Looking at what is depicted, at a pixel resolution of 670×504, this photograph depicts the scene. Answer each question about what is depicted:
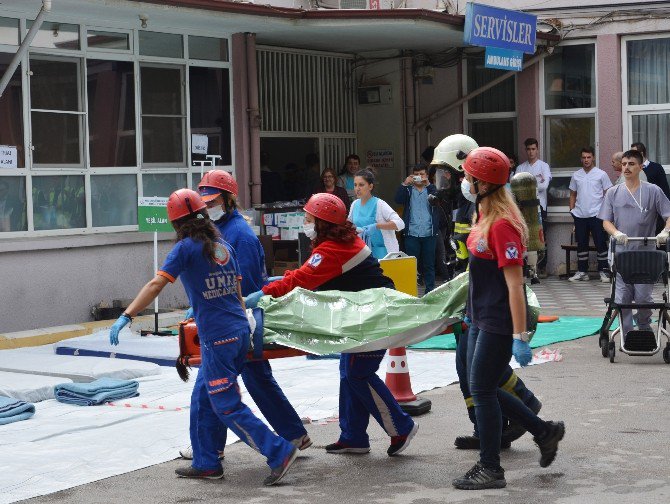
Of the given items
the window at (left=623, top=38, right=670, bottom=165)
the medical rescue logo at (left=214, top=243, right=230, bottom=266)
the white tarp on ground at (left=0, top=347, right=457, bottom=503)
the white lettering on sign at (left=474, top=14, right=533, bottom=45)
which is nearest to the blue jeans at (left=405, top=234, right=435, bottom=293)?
the white lettering on sign at (left=474, top=14, right=533, bottom=45)

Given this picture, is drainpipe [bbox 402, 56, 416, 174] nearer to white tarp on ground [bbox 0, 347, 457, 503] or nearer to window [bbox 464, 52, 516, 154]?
window [bbox 464, 52, 516, 154]

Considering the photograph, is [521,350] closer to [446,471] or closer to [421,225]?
[446,471]

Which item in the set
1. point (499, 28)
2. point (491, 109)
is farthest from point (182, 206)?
point (491, 109)

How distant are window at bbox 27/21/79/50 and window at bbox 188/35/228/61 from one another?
75.1 inches

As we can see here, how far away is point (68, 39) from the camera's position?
14422 mm

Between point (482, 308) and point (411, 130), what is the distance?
541 inches

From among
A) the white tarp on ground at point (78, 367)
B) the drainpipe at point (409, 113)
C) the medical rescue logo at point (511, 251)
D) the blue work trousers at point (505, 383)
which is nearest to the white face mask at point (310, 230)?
the blue work trousers at point (505, 383)

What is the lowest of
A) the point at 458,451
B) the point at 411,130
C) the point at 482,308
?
the point at 458,451

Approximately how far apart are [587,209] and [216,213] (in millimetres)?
11862

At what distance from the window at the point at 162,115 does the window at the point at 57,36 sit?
1.11m

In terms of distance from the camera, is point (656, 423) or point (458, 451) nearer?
point (458, 451)

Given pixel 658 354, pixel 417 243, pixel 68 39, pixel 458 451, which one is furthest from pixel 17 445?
pixel 417 243

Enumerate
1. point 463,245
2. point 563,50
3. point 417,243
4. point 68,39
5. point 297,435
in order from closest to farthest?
point 297,435 < point 463,245 < point 68,39 < point 417,243 < point 563,50

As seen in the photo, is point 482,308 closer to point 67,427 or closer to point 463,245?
point 463,245
